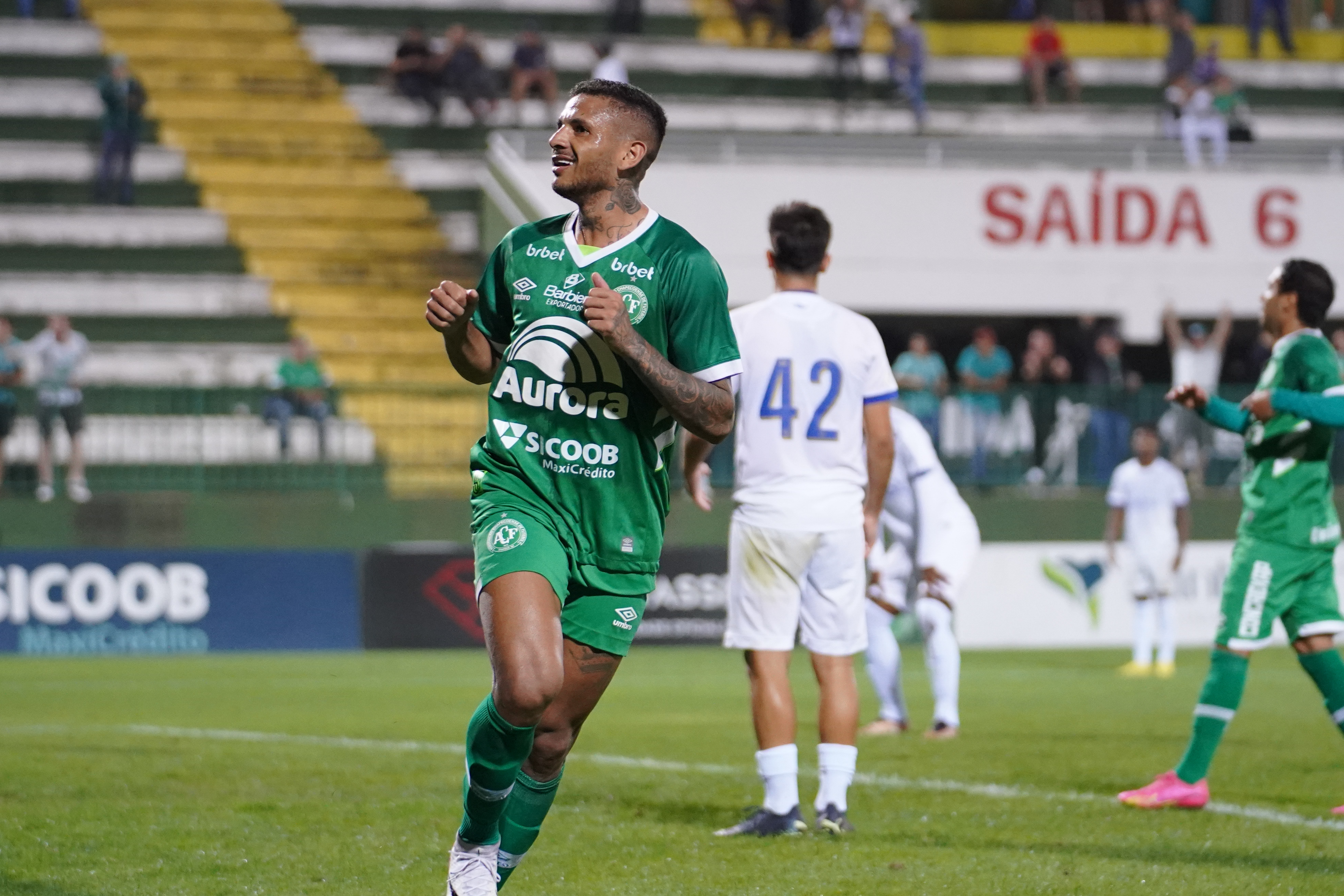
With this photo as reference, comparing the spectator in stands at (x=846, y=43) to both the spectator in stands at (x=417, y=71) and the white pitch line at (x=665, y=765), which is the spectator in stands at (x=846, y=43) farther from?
the white pitch line at (x=665, y=765)

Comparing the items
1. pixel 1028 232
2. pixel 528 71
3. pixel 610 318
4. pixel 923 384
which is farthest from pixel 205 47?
pixel 610 318

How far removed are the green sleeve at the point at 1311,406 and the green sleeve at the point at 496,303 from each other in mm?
3584

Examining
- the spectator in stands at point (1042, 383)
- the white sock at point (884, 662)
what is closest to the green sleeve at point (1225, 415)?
the white sock at point (884, 662)

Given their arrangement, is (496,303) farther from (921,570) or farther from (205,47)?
(205,47)

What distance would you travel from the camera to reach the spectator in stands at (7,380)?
20.5 m

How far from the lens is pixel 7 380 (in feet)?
68.3

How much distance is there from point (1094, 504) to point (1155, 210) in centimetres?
653

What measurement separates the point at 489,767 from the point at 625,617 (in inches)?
Answer: 22.4

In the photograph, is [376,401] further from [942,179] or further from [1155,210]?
[1155,210]

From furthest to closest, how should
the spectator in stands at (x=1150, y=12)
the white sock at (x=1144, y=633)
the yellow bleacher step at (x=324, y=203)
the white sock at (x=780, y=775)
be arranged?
the spectator in stands at (x=1150, y=12), the yellow bleacher step at (x=324, y=203), the white sock at (x=1144, y=633), the white sock at (x=780, y=775)

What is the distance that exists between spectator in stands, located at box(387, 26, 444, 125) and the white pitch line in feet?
59.9

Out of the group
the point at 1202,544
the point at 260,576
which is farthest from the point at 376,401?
the point at 1202,544

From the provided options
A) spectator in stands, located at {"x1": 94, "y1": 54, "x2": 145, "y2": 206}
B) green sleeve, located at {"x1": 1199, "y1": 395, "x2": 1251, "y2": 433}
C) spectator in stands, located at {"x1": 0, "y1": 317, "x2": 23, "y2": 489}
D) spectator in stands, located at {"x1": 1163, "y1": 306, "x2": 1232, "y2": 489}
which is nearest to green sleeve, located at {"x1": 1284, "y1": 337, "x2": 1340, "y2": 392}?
green sleeve, located at {"x1": 1199, "y1": 395, "x2": 1251, "y2": 433}

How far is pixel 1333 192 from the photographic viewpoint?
2852 cm
